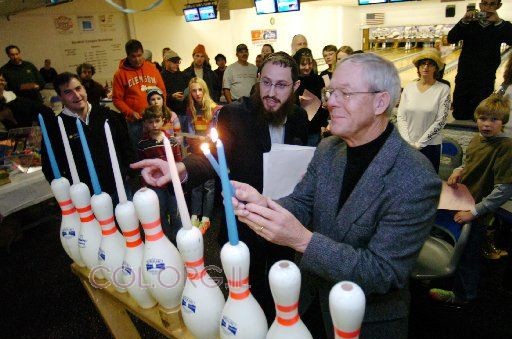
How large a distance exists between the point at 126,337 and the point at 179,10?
8.57m

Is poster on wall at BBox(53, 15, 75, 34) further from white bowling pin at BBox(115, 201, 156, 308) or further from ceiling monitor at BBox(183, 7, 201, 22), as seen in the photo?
white bowling pin at BBox(115, 201, 156, 308)

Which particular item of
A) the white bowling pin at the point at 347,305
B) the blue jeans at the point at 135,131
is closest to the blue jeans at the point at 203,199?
the blue jeans at the point at 135,131

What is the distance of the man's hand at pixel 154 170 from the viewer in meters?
1.10

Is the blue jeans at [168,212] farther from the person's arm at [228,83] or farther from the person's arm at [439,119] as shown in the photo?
the person's arm at [228,83]

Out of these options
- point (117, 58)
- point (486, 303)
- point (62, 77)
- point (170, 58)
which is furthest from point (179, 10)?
point (486, 303)

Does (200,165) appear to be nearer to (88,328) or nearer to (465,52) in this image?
(88,328)

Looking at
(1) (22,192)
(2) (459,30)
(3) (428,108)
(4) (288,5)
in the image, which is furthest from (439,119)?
(4) (288,5)

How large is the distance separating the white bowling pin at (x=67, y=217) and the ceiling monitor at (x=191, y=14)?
300 inches

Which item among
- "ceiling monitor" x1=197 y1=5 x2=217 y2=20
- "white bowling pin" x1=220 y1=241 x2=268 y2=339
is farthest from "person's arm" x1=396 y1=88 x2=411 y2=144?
"ceiling monitor" x1=197 y1=5 x2=217 y2=20

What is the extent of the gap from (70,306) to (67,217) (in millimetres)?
1639

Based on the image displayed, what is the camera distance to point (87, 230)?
1081 mm

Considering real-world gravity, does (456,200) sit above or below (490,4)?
below

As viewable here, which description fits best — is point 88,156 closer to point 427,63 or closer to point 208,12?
point 427,63

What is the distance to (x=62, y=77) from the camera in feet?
7.41
